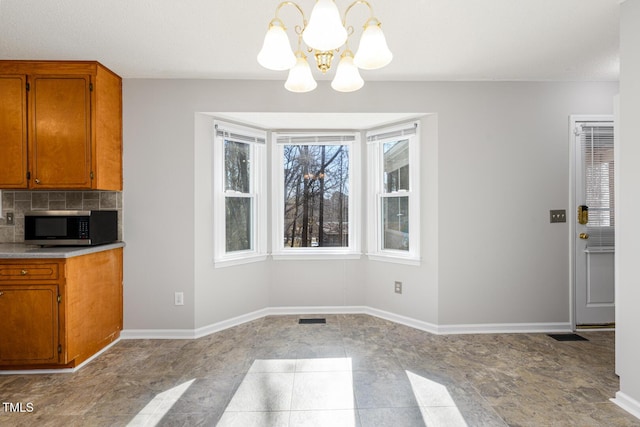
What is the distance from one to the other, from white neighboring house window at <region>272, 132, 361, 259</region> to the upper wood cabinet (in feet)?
5.84

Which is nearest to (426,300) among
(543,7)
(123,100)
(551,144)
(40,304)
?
(551,144)

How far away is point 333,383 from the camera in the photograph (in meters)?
2.38

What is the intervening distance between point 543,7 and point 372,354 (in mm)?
2787

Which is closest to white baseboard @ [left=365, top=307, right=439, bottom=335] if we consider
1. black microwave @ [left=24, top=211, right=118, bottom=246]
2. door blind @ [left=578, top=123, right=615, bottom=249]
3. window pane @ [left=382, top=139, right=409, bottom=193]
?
window pane @ [left=382, top=139, right=409, bottom=193]

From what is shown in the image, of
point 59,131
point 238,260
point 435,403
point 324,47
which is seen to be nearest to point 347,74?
point 324,47

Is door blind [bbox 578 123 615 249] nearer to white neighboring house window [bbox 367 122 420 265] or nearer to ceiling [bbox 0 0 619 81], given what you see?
ceiling [bbox 0 0 619 81]

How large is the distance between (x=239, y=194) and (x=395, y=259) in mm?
1834

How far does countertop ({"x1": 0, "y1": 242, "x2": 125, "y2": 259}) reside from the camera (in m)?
2.46

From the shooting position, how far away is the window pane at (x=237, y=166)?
3.60 m

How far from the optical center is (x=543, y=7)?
2186mm

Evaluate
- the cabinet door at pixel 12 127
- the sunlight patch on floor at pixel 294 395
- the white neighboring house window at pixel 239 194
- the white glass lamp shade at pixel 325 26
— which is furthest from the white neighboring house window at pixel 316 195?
the white glass lamp shade at pixel 325 26

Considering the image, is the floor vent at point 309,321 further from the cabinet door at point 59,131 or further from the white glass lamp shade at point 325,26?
the white glass lamp shade at point 325,26

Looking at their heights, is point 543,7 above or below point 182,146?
above

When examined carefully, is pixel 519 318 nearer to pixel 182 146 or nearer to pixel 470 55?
pixel 470 55
